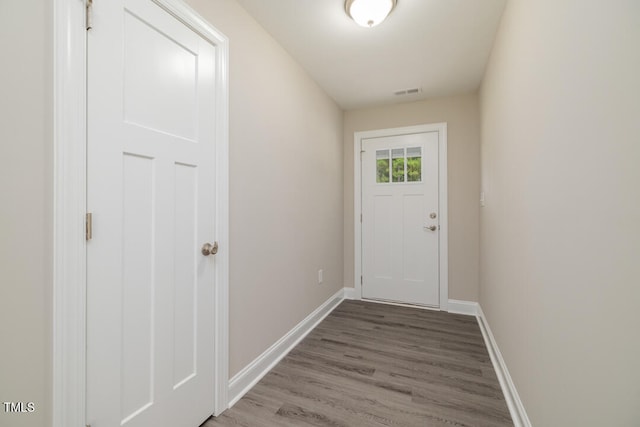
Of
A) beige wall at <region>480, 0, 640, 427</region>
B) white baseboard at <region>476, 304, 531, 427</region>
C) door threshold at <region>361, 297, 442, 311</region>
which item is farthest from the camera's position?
door threshold at <region>361, 297, 442, 311</region>

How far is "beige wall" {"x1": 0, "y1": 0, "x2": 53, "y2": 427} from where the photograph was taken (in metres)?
0.90

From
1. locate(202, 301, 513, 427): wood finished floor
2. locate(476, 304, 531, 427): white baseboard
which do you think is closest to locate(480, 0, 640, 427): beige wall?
locate(476, 304, 531, 427): white baseboard

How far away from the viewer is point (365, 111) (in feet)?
11.5

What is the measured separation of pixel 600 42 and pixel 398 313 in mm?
2797

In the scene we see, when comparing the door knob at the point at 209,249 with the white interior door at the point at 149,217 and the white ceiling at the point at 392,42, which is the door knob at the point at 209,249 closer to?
the white interior door at the point at 149,217

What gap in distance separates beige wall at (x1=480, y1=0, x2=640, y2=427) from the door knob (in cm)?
152

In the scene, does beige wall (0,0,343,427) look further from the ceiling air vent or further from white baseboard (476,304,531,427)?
white baseboard (476,304,531,427)

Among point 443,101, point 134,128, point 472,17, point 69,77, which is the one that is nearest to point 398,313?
point 443,101

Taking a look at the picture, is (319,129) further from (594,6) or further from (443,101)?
(594,6)

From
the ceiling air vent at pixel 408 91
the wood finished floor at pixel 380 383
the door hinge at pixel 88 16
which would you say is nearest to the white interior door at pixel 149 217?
the door hinge at pixel 88 16

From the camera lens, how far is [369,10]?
1.69 metres

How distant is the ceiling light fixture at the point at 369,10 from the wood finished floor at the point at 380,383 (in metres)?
2.33

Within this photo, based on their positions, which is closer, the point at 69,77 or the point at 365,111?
the point at 69,77

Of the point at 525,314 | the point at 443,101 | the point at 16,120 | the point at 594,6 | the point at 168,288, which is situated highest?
the point at 443,101
